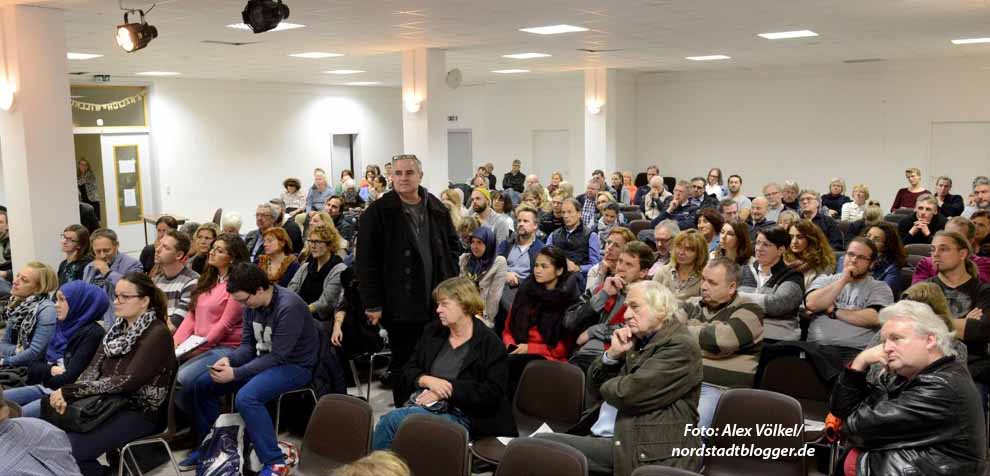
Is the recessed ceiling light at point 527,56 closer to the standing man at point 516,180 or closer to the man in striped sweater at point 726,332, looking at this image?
the standing man at point 516,180

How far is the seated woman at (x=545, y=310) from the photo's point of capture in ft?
16.4

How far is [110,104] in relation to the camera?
47.8 ft

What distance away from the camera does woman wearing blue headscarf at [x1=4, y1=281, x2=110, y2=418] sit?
4.59m

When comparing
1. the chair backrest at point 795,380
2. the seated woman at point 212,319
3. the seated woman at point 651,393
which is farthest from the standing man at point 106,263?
the chair backrest at point 795,380

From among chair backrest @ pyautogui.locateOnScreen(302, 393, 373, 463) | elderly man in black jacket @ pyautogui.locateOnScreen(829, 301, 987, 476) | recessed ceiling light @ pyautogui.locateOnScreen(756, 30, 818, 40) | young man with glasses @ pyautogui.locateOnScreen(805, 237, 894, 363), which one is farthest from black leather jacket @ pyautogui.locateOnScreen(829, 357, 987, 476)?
recessed ceiling light @ pyautogui.locateOnScreen(756, 30, 818, 40)

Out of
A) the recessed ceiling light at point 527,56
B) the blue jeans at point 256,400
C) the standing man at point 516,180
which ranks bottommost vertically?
the blue jeans at point 256,400

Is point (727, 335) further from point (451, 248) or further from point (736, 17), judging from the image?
point (736, 17)

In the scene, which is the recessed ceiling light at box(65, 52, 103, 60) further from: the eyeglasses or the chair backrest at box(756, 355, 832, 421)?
the chair backrest at box(756, 355, 832, 421)

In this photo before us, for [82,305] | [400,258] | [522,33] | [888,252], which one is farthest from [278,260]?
[522,33]

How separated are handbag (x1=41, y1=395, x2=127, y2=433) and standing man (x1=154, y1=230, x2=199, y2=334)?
156cm

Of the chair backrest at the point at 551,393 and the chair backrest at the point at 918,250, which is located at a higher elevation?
the chair backrest at the point at 918,250

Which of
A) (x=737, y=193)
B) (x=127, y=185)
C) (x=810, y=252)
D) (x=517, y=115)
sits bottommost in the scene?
(x=810, y=252)

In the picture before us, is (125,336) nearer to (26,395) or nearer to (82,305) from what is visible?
(82,305)

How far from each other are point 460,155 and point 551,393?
17011mm
